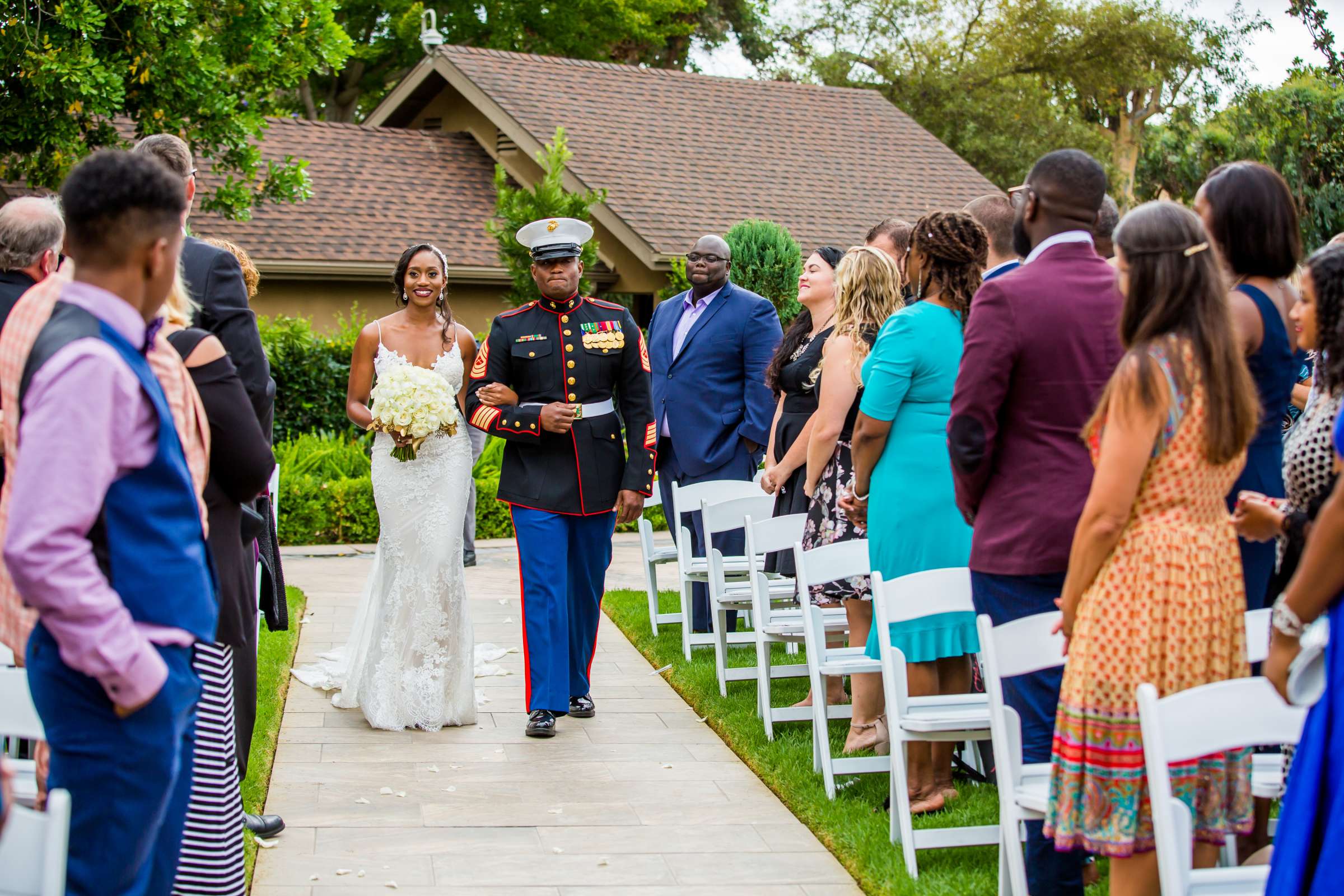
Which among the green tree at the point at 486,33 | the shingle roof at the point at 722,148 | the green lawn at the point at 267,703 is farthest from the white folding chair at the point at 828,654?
the green tree at the point at 486,33

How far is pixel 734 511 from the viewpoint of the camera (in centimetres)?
790

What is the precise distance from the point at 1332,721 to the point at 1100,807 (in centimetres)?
79

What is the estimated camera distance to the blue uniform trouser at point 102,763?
2.75 meters

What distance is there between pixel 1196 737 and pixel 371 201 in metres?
19.9

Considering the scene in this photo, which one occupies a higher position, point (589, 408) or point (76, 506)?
point (76, 506)

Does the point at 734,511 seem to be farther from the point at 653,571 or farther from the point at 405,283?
the point at 405,283

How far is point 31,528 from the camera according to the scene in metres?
2.56

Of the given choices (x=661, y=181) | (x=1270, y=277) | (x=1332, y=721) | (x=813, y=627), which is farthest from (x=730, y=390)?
(x=661, y=181)

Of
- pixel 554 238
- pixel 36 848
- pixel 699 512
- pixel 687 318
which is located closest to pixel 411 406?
pixel 554 238

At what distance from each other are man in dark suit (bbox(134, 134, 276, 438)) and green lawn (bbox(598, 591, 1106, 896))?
2.60 meters

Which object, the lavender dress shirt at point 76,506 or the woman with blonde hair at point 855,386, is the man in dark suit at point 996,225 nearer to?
the woman with blonde hair at point 855,386

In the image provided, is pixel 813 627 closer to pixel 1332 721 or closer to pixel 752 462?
pixel 1332 721

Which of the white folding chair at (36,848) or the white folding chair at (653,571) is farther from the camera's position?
the white folding chair at (653,571)

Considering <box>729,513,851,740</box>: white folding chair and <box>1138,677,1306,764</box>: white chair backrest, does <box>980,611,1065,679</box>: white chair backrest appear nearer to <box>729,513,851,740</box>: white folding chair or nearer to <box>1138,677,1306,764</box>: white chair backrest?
<box>1138,677,1306,764</box>: white chair backrest
